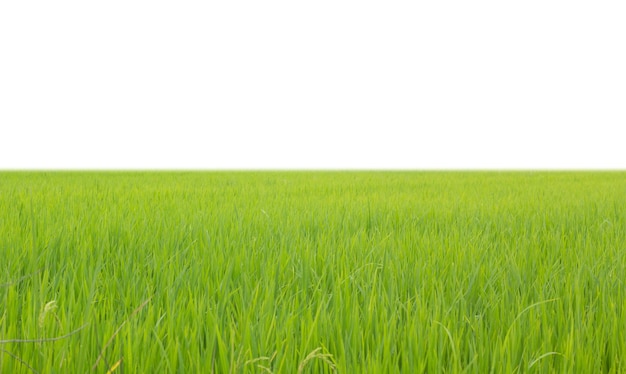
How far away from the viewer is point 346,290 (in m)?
1.30

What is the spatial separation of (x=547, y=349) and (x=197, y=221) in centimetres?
211

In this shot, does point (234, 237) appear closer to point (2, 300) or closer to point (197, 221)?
point (197, 221)

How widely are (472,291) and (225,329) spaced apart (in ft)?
2.91

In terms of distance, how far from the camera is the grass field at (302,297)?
0.95 metres

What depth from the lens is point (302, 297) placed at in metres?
1.34

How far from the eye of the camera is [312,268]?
1.74m

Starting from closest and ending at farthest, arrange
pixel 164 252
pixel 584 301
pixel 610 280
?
pixel 584 301
pixel 610 280
pixel 164 252

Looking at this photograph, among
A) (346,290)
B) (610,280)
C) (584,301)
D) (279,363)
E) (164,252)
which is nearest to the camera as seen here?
(279,363)

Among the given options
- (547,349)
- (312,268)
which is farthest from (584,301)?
(312,268)

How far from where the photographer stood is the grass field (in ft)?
3.12

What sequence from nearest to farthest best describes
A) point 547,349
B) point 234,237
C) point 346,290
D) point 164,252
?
point 547,349 < point 346,290 < point 164,252 < point 234,237

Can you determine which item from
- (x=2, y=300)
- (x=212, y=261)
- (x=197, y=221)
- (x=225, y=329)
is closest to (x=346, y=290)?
Answer: (x=225, y=329)

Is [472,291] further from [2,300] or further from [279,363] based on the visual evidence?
[2,300]

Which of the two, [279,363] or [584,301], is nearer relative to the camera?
[279,363]
